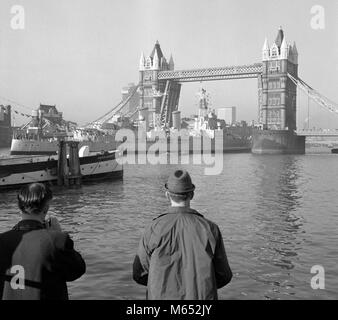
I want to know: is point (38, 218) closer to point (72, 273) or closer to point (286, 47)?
point (72, 273)

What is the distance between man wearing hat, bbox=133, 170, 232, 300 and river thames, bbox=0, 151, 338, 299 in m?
6.28

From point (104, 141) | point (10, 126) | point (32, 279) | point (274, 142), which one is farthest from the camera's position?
point (10, 126)

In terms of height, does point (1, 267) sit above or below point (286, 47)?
below

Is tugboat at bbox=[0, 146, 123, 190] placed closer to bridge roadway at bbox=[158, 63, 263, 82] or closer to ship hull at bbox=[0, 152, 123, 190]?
ship hull at bbox=[0, 152, 123, 190]

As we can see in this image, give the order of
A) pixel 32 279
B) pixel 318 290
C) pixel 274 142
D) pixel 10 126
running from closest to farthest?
pixel 32 279 < pixel 318 290 < pixel 274 142 < pixel 10 126

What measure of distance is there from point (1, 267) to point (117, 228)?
1443cm

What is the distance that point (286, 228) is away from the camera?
19.3 m

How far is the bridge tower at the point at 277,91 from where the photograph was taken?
14025 centimetres

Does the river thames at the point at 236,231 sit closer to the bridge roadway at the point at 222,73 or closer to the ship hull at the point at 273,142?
the ship hull at the point at 273,142

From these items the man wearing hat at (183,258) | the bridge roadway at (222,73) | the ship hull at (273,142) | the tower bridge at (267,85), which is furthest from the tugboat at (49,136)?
the man wearing hat at (183,258)

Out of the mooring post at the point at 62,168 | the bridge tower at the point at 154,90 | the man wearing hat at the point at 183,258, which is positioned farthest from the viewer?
the bridge tower at the point at 154,90

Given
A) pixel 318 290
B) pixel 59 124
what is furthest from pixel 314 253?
pixel 59 124

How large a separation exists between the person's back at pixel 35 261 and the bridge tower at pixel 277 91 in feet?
457
